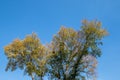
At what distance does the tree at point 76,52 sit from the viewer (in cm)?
6109

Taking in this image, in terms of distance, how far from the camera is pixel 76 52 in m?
61.3

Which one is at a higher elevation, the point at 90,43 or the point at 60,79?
the point at 90,43

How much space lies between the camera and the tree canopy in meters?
61.2

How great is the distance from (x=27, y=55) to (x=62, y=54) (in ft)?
21.8

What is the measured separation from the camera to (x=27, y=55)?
2472 inches

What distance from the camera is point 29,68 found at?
202 feet

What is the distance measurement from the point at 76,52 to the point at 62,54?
106 inches

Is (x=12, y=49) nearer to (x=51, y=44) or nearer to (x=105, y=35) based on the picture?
(x=51, y=44)

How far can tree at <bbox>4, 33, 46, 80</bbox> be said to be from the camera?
62.2 meters

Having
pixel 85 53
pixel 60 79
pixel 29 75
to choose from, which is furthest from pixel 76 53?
pixel 29 75

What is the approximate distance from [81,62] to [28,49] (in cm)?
1052

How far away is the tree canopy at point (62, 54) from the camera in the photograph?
6122cm

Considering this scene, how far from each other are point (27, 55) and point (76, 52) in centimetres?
931

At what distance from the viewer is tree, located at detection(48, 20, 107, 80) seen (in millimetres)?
61094
